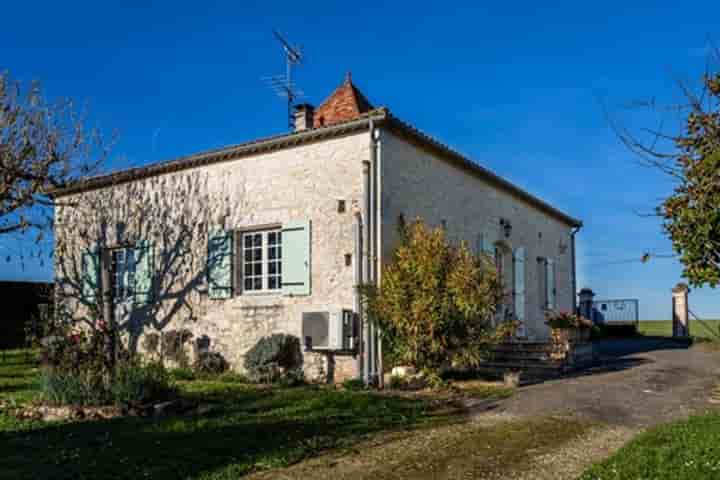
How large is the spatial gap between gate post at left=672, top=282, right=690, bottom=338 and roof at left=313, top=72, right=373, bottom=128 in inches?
489

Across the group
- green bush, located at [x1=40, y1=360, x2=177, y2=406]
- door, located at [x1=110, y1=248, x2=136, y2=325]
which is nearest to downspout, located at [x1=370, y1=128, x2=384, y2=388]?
green bush, located at [x1=40, y1=360, x2=177, y2=406]

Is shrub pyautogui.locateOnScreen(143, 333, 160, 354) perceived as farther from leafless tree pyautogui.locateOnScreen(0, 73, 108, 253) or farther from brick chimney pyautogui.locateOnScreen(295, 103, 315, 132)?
brick chimney pyautogui.locateOnScreen(295, 103, 315, 132)

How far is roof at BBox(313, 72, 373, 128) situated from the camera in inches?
612

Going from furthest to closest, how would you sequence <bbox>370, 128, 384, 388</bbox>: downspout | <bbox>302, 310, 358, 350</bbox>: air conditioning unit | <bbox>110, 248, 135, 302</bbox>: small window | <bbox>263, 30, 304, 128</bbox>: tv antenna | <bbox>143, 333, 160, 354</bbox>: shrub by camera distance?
1. <bbox>263, 30, 304, 128</bbox>: tv antenna
2. <bbox>110, 248, 135, 302</bbox>: small window
3. <bbox>143, 333, 160, 354</bbox>: shrub
4. <bbox>370, 128, 384, 388</bbox>: downspout
5. <bbox>302, 310, 358, 350</bbox>: air conditioning unit

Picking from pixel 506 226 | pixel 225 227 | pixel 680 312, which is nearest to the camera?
pixel 225 227

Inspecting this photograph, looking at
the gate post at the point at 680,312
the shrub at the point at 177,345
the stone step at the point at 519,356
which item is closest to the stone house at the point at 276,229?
the shrub at the point at 177,345

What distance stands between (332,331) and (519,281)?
6.62 meters

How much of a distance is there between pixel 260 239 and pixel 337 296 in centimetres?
222

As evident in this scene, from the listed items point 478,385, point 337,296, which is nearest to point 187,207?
point 337,296

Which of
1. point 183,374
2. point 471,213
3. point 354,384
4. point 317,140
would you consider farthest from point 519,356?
point 183,374

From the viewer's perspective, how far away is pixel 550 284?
1664 centimetres

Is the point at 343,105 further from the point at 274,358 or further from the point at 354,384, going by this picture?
the point at 354,384

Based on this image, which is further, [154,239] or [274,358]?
[154,239]

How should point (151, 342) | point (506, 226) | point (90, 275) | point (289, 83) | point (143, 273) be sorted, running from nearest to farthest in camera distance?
point (151, 342) → point (143, 273) → point (90, 275) → point (506, 226) → point (289, 83)
